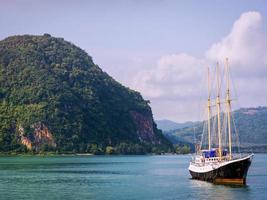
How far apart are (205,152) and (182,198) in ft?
90.2

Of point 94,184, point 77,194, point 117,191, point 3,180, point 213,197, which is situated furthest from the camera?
point 3,180

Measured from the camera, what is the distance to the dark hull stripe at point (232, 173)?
321 feet

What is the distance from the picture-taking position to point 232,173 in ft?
327

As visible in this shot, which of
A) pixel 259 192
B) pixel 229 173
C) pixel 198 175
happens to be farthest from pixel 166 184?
pixel 259 192

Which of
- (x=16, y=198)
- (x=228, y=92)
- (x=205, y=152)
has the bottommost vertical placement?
(x=16, y=198)

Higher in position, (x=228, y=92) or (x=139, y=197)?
(x=228, y=92)

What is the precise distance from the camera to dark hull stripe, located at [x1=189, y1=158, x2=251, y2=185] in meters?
97.8

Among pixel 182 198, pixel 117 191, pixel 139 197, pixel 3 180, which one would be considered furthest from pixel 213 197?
pixel 3 180

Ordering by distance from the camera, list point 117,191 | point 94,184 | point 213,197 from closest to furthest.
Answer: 1. point 213,197
2. point 117,191
3. point 94,184

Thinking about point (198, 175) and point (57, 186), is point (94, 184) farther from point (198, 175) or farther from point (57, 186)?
point (198, 175)

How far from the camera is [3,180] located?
11819 centimetres

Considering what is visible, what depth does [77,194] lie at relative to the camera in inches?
3565

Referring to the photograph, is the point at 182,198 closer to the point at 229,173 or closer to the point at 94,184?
the point at 229,173

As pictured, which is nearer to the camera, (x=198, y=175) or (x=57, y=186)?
(x=57, y=186)
